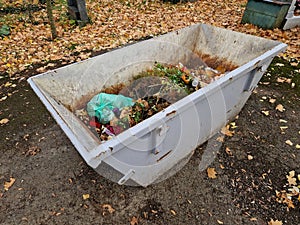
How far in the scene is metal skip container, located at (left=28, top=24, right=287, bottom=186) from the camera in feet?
5.22

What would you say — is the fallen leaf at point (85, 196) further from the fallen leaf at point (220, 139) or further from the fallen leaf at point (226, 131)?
the fallen leaf at point (226, 131)

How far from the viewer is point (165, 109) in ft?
5.45

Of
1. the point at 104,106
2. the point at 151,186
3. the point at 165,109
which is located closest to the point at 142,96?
the point at 104,106

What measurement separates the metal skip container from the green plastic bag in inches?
6.6

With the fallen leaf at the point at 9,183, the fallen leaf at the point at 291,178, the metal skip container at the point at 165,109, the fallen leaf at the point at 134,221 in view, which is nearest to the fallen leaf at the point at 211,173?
the metal skip container at the point at 165,109

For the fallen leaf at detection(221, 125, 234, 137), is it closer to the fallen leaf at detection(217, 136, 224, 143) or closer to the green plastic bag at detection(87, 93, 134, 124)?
the fallen leaf at detection(217, 136, 224, 143)

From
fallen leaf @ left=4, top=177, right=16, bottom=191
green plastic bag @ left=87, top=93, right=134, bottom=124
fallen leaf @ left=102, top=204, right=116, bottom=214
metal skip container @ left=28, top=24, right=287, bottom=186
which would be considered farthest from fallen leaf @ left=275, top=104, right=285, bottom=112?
fallen leaf @ left=4, top=177, right=16, bottom=191

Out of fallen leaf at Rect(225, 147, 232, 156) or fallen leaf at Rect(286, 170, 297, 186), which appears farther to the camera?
fallen leaf at Rect(225, 147, 232, 156)

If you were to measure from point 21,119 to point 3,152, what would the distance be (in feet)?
1.96

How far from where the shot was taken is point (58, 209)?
2.31m

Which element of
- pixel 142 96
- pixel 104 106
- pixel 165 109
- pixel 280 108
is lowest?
pixel 280 108

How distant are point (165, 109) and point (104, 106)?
985 mm

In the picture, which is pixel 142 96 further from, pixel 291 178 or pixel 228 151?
pixel 291 178

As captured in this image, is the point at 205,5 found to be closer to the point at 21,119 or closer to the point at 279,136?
the point at 279,136
